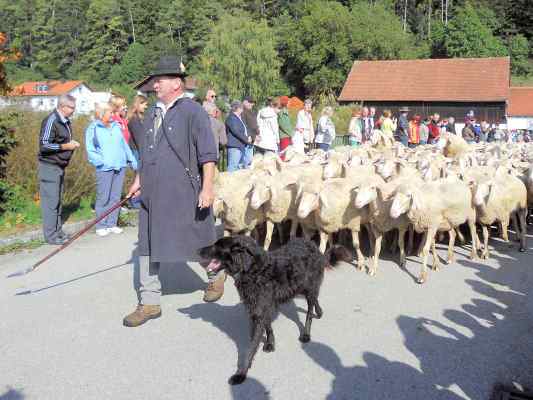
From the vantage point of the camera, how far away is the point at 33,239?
8.12 metres

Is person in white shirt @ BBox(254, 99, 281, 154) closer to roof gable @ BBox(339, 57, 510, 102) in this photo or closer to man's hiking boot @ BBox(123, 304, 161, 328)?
man's hiking boot @ BBox(123, 304, 161, 328)

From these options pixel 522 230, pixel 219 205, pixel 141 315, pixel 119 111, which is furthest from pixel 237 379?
pixel 119 111

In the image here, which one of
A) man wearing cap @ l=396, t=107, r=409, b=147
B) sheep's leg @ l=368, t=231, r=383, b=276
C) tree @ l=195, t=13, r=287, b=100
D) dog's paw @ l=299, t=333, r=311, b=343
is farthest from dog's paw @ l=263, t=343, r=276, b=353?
tree @ l=195, t=13, r=287, b=100

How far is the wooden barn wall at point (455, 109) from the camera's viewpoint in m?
46.9

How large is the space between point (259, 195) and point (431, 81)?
48665 mm

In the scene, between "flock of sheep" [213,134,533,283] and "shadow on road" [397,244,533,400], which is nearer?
"shadow on road" [397,244,533,400]

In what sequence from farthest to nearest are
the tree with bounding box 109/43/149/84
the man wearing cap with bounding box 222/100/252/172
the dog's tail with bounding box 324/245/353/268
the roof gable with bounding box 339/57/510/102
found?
the tree with bounding box 109/43/149/84 → the roof gable with bounding box 339/57/510/102 → the man wearing cap with bounding box 222/100/252/172 → the dog's tail with bounding box 324/245/353/268

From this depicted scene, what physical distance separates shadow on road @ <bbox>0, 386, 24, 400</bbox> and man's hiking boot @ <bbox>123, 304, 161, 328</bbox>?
48.1 inches

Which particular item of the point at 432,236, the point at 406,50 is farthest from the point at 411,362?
the point at 406,50

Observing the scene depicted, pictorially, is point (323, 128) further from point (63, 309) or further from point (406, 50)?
point (406, 50)

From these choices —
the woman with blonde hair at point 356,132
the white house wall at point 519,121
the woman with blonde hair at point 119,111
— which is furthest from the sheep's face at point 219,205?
the white house wall at point 519,121

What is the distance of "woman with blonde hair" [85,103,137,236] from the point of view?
8328mm

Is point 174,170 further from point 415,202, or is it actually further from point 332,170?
point 332,170

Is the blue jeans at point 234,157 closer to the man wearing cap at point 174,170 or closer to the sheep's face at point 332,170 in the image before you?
the sheep's face at point 332,170
